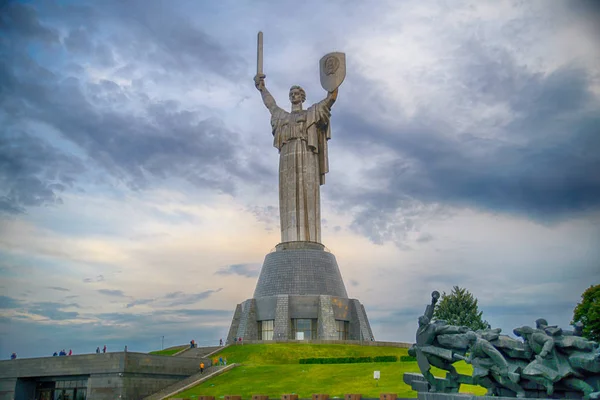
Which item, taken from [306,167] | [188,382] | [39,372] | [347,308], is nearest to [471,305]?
[347,308]

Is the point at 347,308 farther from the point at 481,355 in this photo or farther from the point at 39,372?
the point at 481,355

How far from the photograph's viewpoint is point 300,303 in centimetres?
3462

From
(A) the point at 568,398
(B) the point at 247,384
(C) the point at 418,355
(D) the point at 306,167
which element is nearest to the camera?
(A) the point at 568,398

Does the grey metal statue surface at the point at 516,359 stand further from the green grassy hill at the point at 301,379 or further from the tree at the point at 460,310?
the tree at the point at 460,310

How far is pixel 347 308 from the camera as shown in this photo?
35.7 meters

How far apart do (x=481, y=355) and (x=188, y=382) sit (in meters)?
15.6

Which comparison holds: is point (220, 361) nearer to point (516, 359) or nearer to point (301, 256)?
point (301, 256)

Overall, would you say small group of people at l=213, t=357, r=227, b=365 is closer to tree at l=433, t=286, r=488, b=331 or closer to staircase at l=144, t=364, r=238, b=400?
staircase at l=144, t=364, r=238, b=400

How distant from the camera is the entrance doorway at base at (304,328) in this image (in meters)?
34.4

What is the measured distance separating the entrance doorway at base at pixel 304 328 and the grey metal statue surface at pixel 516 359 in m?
20.7

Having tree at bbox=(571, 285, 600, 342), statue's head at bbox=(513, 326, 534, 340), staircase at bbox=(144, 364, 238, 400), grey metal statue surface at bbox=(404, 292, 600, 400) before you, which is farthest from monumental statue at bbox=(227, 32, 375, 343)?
statue's head at bbox=(513, 326, 534, 340)

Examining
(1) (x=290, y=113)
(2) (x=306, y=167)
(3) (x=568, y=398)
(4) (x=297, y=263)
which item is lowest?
(3) (x=568, y=398)

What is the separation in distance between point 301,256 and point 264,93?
12249 millimetres

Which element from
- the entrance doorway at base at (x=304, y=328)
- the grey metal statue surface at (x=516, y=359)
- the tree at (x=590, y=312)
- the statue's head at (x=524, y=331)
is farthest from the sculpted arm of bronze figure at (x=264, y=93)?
the statue's head at (x=524, y=331)
